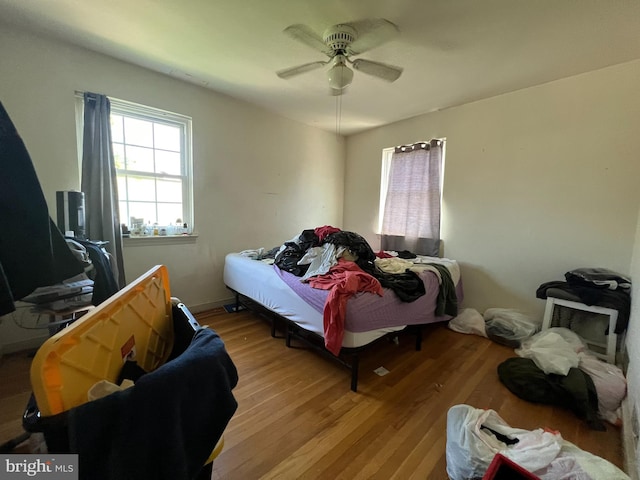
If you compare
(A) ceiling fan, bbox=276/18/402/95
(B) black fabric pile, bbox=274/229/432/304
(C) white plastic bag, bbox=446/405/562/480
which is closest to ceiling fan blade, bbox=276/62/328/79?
(A) ceiling fan, bbox=276/18/402/95

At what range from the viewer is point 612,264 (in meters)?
2.28

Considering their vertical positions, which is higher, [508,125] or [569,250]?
[508,125]

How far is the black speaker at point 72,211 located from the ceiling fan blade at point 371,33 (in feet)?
7.63

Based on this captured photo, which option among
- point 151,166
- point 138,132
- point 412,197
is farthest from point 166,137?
point 412,197

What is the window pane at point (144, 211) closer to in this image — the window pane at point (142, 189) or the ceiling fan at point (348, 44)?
the window pane at point (142, 189)

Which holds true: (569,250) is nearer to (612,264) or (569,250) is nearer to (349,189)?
(612,264)

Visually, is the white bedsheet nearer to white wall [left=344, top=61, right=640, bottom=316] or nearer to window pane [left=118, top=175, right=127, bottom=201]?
window pane [left=118, top=175, right=127, bottom=201]

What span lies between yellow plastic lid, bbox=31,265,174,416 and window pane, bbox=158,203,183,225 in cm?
211

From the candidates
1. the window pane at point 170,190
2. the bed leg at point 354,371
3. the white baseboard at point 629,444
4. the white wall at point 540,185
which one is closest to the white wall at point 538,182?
the white wall at point 540,185

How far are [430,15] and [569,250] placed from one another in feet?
7.99

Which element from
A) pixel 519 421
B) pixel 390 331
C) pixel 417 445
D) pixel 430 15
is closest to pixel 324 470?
pixel 417 445

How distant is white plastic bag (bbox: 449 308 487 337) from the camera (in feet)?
9.02

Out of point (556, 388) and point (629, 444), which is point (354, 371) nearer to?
point (556, 388)

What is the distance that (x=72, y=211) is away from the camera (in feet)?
6.03
